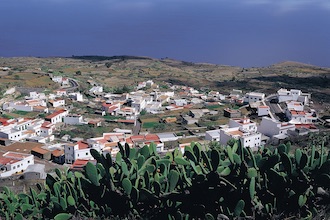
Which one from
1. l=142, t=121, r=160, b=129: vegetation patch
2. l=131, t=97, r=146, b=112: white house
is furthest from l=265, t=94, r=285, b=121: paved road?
l=131, t=97, r=146, b=112: white house

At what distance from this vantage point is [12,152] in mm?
20875

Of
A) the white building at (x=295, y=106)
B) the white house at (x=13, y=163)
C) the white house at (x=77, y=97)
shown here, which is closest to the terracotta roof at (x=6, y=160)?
the white house at (x=13, y=163)

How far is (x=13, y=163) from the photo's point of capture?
1881 cm

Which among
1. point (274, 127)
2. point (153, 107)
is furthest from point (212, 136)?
point (153, 107)

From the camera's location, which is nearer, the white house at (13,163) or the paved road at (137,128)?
the white house at (13,163)

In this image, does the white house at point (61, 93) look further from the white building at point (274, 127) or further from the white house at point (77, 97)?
the white building at point (274, 127)

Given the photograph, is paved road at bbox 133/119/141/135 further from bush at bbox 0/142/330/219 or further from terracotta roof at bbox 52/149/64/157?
bush at bbox 0/142/330/219

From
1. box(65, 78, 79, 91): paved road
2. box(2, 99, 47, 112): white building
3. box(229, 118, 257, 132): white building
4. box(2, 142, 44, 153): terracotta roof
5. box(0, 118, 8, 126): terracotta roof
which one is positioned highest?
box(65, 78, 79, 91): paved road

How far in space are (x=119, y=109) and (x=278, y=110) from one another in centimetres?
1400

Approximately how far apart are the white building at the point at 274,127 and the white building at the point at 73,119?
13892 mm

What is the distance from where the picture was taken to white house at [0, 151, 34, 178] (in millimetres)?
18609

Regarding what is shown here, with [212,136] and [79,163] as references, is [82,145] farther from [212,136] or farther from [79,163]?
[212,136]

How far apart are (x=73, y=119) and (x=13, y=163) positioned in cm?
1009

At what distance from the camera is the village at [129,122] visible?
832 inches
